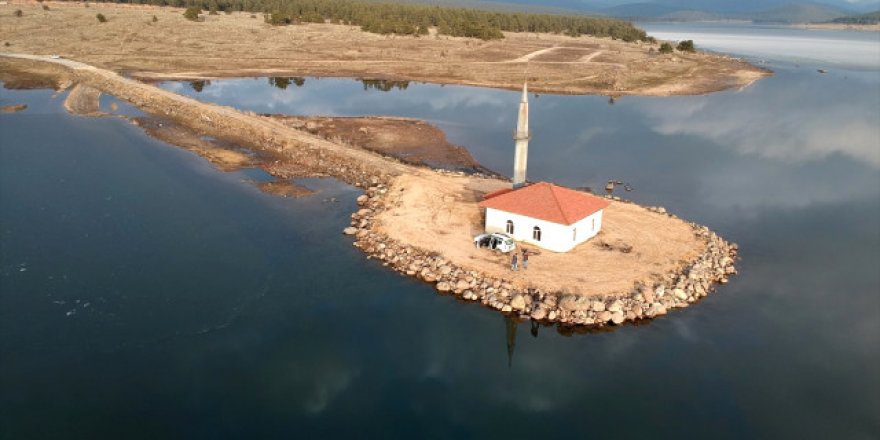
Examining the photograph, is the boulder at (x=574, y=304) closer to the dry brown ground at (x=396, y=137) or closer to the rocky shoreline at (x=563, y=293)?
the rocky shoreline at (x=563, y=293)

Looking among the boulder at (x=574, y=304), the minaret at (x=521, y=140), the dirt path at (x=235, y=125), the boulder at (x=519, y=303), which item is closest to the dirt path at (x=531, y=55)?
the dirt path at (x=235, y=125)

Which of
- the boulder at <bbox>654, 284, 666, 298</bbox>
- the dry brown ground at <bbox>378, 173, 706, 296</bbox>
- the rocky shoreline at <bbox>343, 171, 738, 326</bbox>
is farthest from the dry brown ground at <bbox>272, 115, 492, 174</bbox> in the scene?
the boulder at <bbox>654, 284, 666, 298</bbox>

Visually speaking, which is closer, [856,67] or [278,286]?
[278,286]

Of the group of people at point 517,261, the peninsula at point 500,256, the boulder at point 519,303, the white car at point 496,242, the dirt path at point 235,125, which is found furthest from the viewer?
the dirt path at point 235,125

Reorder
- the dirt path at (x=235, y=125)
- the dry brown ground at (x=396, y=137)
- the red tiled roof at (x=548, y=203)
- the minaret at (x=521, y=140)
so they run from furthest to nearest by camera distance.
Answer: the dry brown ground at (x=396, y=137)
the dirt path at (x=235, y=125)
the minaret at (x=521, y=140)
the red tiled roof at (x=548, y=203)

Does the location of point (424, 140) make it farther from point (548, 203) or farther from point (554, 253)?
point (554, 253)

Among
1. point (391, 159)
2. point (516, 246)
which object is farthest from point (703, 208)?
point (391, 159)

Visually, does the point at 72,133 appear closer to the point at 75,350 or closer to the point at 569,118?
the point at 75,350
